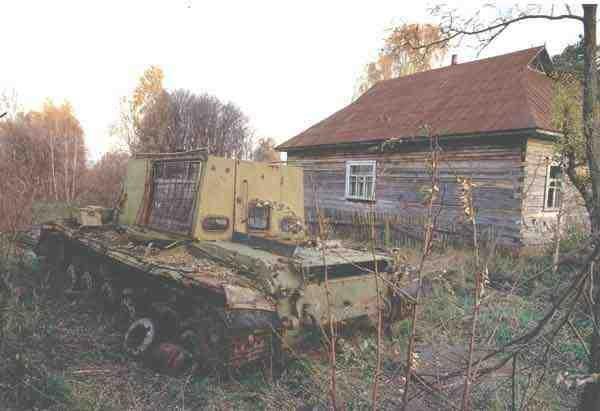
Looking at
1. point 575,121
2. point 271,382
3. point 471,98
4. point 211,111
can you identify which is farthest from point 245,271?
point 211,111

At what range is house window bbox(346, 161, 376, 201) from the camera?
13.8 meters

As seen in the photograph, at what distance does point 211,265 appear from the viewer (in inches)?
161

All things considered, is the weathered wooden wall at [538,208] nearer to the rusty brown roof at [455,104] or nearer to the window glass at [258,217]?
the rusty brown roof at [455,104]

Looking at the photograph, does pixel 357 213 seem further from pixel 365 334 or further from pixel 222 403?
pixel 222 403

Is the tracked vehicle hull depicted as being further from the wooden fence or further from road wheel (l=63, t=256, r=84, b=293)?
the wooden fence

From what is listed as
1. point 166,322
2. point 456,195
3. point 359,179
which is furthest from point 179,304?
point 359,179

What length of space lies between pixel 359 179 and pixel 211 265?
34.9 feet

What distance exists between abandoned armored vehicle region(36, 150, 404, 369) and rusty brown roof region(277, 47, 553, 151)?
5.11 meters

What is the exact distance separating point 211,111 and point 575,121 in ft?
72.0

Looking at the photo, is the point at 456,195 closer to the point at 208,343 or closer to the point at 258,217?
the point at 258,217

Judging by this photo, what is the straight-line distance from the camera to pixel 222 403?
11.2 feet

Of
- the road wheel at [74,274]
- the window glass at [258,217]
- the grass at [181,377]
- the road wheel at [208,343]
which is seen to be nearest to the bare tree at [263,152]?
the road wheel at [74,274]

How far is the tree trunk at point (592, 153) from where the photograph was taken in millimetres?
1992

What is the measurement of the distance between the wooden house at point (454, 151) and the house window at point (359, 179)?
0.04 meters
